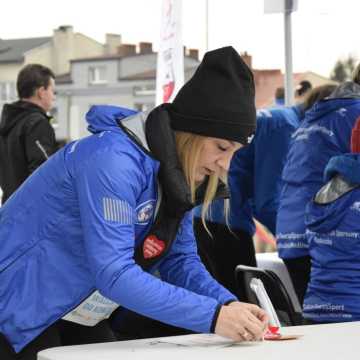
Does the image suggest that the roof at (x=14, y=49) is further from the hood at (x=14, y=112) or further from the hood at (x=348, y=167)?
the hood at (x=348, y=167)

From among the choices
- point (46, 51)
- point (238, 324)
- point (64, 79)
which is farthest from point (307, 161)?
point (64, 79)

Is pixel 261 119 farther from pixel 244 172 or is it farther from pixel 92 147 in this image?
pixel 92 147

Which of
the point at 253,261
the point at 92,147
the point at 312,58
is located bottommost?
the point at 253,261

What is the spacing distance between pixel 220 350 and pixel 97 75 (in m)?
9.84

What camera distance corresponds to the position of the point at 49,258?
168cm

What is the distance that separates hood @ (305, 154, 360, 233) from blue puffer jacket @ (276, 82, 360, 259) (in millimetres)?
402

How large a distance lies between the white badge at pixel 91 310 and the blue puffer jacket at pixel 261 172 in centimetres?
154

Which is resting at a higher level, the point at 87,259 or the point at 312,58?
the point at 312,58

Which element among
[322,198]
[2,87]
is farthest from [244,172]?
[2,87]

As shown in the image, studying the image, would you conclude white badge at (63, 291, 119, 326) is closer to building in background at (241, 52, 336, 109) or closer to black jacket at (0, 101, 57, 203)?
black jacket at (0, 101, 57, 203)

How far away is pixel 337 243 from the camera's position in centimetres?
242

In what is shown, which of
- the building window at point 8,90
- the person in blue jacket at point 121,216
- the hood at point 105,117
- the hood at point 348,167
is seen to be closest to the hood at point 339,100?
the hood at point 348,167

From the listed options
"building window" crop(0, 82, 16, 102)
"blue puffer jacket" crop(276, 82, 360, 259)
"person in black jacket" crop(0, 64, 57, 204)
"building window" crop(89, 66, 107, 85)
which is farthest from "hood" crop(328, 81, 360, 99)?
"building window" crop(89, 66, 107, 85)

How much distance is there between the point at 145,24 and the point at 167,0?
258 cm
